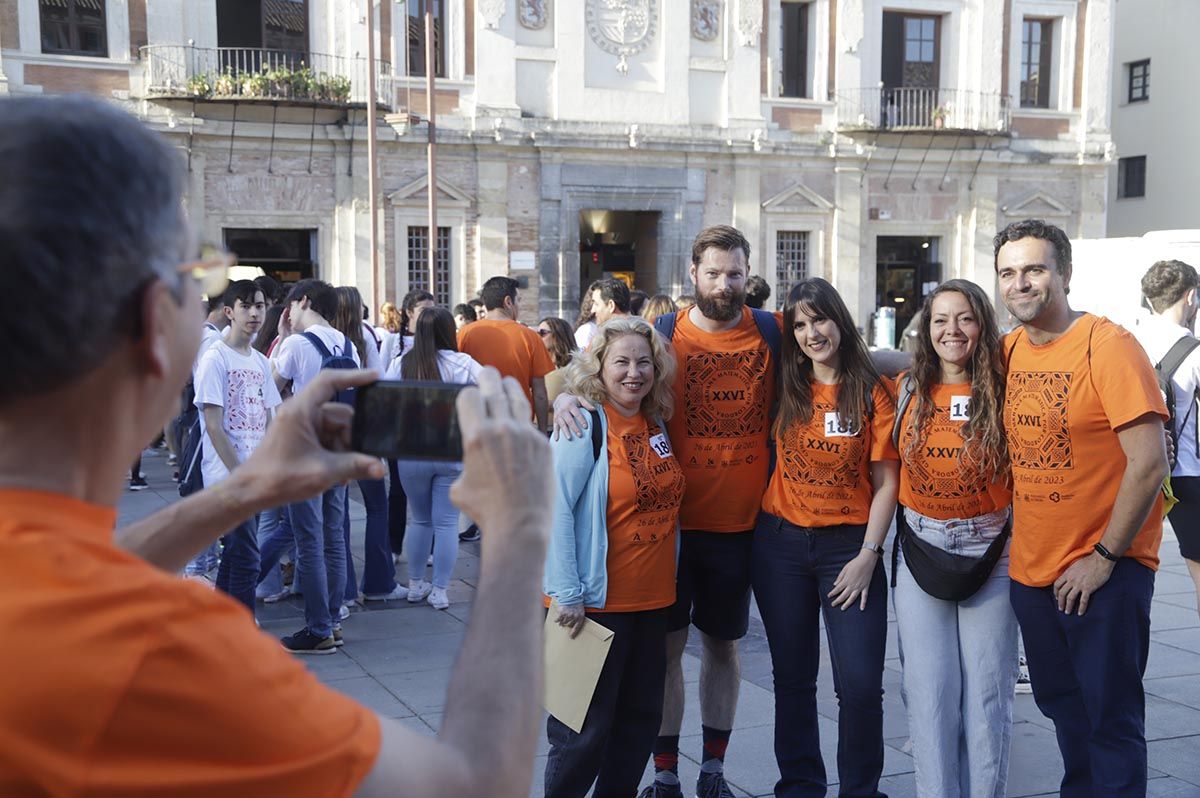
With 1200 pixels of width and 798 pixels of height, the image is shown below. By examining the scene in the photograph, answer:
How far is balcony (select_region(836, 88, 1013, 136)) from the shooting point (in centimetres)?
2420

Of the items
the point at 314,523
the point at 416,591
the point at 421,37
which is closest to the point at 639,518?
the point at 314,523

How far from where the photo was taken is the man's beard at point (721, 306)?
14.9 ft

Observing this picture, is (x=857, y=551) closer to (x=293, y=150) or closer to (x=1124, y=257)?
(x=1124, y=257)

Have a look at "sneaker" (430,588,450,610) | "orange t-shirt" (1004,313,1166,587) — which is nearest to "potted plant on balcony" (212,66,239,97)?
Result: "sneaker" (430,588,450,610)

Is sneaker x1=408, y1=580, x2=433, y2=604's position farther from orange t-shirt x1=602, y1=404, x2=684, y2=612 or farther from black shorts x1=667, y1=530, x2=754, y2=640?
orange t-shirt x1=602, y1=404, x2=684, y2=612

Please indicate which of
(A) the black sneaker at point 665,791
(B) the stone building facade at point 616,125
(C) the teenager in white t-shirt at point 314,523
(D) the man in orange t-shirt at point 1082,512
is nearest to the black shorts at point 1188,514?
(D) the man in orange t-shirt at point 1082,512

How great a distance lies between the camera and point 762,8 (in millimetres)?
23500

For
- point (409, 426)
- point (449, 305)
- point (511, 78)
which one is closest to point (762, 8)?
point (511, 78)

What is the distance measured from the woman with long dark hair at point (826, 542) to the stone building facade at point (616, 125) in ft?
45.4

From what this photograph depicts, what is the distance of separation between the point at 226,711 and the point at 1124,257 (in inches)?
663

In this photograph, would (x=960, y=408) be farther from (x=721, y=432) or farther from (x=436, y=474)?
(x=436, y=474)

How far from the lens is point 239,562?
598 cm

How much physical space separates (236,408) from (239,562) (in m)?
0.80

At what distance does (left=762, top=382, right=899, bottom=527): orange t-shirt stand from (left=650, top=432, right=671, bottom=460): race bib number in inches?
18.1
